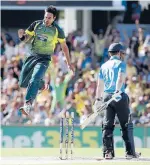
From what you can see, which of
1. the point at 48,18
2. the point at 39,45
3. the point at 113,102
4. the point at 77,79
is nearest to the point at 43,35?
the point at 39,45

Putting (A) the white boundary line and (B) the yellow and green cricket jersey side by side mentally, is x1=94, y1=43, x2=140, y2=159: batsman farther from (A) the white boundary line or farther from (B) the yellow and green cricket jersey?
(B) the yellow and green cricket jersey

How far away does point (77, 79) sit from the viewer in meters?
24.2

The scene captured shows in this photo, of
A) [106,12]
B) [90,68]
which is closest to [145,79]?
[90,68]

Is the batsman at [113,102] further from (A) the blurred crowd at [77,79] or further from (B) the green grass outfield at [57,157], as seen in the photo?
(A) the blurred crowd at [77,79]

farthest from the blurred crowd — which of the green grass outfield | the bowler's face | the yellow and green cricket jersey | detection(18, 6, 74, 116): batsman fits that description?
the bowler's face

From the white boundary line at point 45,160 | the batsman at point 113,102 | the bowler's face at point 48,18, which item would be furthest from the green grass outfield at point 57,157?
the bowler's face at point 48,18

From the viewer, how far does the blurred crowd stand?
22.1 metres

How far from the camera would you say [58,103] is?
22359 millimetres

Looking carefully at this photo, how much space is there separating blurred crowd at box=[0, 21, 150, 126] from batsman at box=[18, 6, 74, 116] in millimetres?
6374

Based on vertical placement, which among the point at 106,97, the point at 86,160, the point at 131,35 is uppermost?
the point at 131,35

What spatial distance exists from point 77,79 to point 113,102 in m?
9.91

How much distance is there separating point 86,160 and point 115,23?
46.9 feet

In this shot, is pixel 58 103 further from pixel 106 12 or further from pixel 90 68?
pixel 106 12

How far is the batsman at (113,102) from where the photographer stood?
46.7 ft
